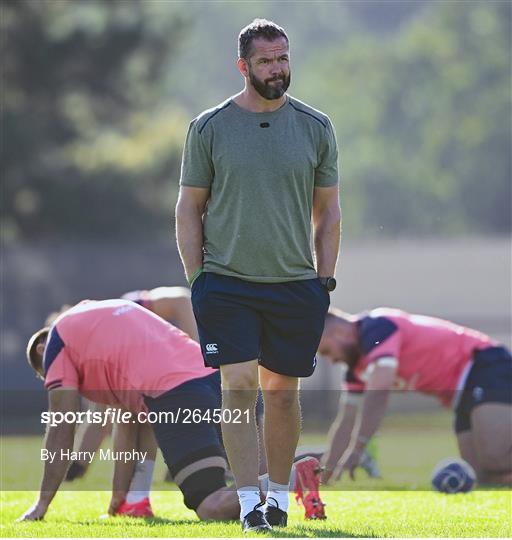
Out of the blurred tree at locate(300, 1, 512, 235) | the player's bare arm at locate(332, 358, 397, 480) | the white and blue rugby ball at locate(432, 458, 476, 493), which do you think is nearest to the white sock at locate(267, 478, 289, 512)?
the white and blue rugby ball at locate(432, 458, 476, 493)

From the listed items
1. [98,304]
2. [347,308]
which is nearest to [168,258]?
[347,308]

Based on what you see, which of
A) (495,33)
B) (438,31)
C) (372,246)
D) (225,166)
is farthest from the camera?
(438,31)

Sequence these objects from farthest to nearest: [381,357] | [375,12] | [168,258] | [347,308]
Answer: [375,12] → [347,308] → [168,258] → [381,357]

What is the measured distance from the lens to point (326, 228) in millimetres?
6586

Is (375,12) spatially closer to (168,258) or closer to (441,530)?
(168,258)

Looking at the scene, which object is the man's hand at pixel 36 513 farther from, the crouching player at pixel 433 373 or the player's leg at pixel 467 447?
the player's leg at pixel 467 447

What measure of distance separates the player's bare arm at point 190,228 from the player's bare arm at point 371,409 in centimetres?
405

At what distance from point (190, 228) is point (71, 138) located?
25711 mm

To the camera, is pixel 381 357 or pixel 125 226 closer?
pixel 381 357

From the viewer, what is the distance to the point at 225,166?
6.25 metres

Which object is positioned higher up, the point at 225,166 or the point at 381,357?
the point at 225,166

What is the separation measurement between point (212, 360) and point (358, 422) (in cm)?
455

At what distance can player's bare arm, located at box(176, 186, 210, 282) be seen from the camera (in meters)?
6.36

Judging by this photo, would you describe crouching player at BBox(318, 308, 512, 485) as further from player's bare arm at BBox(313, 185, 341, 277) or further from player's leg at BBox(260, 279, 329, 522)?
player's bare arm at BBox(313, 185, 341, 277)
